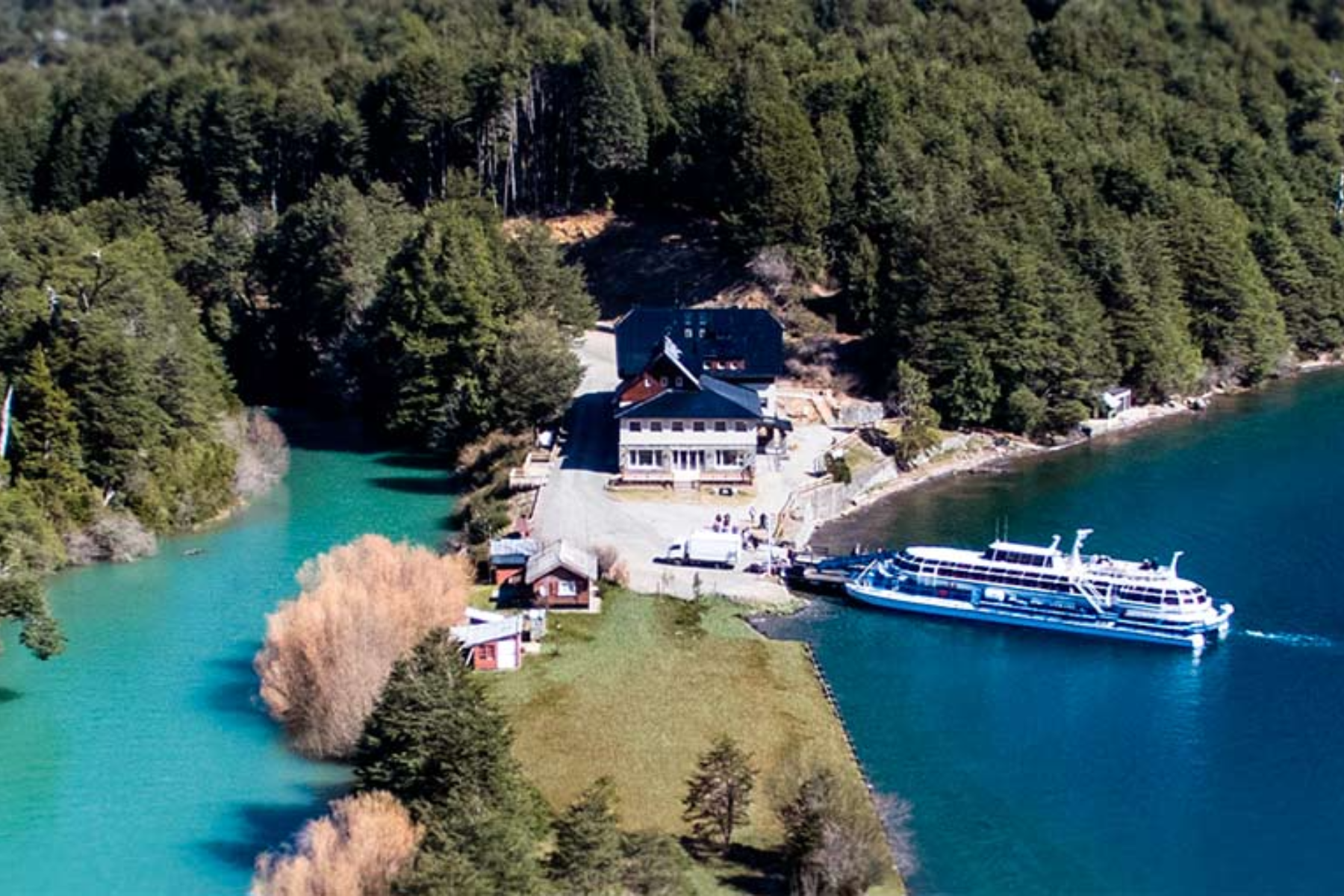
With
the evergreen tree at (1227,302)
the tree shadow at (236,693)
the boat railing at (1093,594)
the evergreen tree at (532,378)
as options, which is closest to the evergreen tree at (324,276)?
the evergreen tree at (532,378)

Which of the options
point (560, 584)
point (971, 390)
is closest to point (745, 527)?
point (560, 584)

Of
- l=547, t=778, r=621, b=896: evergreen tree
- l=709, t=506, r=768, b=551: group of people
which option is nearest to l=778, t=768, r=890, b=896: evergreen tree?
l=547, t=778, r=621, b=896: evergreen tree

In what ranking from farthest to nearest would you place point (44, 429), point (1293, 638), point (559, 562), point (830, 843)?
point (44, 429), point (559, 562), point (1293, 638), point (830, 843)

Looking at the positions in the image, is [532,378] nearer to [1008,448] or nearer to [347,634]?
[1008,448]

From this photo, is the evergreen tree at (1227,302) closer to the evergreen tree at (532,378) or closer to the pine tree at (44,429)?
the evergreen tree at (532,378)

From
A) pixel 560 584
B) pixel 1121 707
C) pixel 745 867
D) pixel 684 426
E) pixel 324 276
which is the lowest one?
pixel 745 867

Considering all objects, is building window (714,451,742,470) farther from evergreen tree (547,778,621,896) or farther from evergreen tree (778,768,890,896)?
evergreen tree (547,778,621,896)
